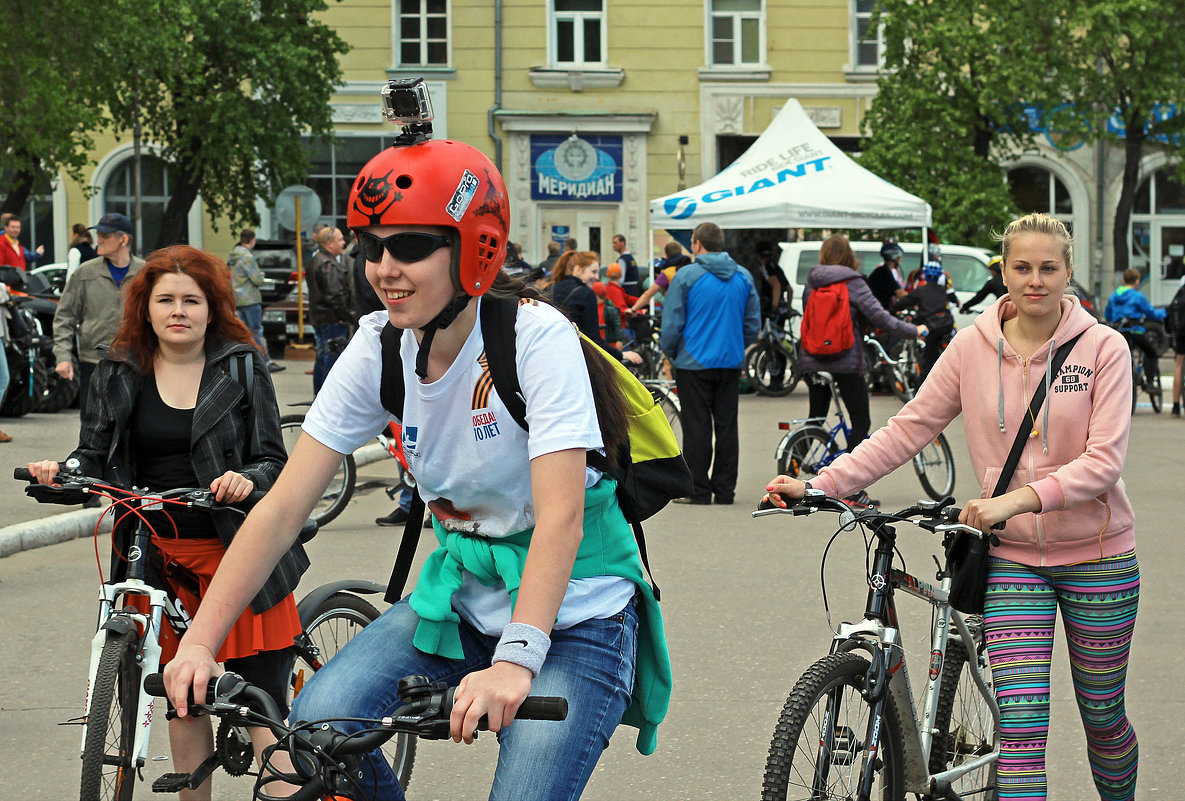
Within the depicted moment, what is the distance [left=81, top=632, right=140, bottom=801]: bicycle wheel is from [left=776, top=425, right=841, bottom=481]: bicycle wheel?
7304 millimetres

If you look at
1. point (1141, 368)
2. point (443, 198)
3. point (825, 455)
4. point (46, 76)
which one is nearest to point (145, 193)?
point (46, 76)

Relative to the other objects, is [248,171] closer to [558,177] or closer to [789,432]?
[558,177]

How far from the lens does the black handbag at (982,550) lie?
3861 millimetres

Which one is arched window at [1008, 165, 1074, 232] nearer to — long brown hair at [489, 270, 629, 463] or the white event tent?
the white event tent

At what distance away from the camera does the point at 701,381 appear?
10977 millimetres

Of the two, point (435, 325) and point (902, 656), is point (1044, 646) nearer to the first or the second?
point (902, 656)

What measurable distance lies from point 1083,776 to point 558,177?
28.0 meters

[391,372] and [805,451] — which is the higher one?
[391,372]

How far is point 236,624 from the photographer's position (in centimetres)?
413

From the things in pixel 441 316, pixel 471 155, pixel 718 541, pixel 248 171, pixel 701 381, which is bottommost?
pixel 718 541

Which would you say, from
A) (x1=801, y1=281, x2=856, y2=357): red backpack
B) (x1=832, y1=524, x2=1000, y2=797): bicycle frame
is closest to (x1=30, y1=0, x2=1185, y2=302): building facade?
(x1=801, y1=281, x2=856, y2=357): red backpack

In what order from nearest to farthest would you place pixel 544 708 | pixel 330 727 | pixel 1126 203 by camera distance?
pixel 544 708
pixel 330 727
pixel 1126 203

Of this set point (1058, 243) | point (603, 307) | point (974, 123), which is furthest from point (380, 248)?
point (974, 123)

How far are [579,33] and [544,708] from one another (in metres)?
31.6
